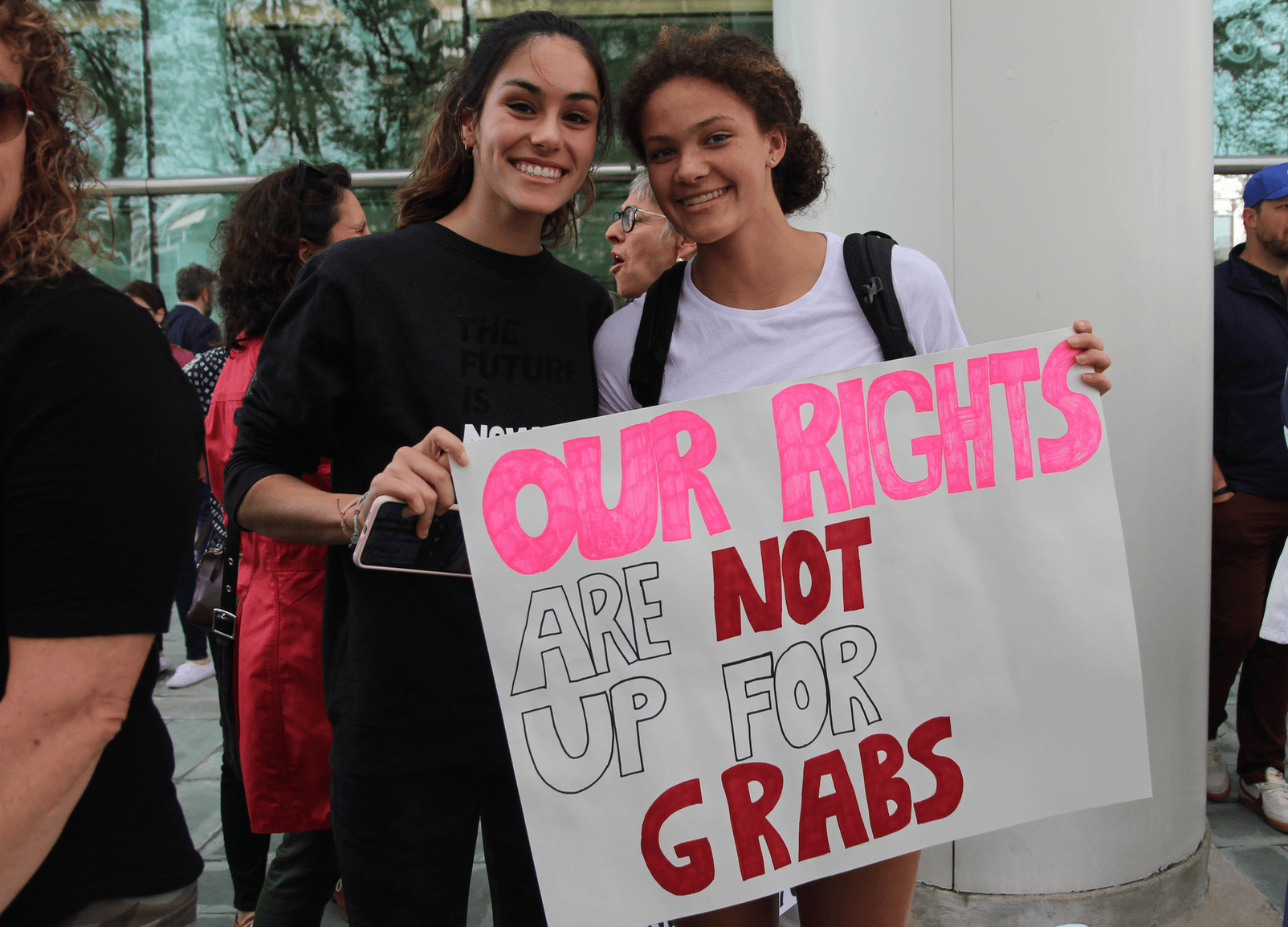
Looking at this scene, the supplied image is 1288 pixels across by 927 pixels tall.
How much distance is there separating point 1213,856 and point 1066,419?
7.17 ft

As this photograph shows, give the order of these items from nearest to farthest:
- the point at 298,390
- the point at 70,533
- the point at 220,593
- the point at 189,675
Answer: the point at 70,533, the point at 298,390, the point at 220,593, the point at 189,675

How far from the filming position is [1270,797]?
3.28 metres

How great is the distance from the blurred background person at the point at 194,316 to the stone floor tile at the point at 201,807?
9.15 feet

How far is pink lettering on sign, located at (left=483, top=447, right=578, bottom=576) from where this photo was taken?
57.2 inches

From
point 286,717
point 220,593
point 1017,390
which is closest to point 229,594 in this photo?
point 220,593

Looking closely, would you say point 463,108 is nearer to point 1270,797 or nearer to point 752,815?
point 752,815

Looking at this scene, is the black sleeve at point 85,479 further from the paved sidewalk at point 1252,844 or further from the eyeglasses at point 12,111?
the paved sidewalk at point 1252,844

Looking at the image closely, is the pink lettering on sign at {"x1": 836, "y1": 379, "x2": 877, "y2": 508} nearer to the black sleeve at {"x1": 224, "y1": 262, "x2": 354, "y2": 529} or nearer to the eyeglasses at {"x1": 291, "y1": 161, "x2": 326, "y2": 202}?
the black sleeve at {"x1": 224, "y1": 262, "x2": 354, "y2": 529}

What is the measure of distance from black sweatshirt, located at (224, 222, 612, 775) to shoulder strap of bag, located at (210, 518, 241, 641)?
83 centimetres

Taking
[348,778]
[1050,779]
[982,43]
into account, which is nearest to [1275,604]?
[1050,779]

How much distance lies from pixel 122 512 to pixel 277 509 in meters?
0.55

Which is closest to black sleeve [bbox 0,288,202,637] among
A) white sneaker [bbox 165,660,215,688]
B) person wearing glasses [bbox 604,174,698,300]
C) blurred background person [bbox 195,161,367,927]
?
blurred background person [bbox 195,161,367,927]

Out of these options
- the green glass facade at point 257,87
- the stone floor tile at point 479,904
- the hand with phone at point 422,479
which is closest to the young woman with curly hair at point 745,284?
the hand with phone at point 422,479

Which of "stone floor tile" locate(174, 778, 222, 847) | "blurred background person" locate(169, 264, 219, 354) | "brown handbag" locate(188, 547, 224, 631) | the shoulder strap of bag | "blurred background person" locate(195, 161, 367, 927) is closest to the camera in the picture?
"blurred background person" locate(195, 161, 367, 927)
